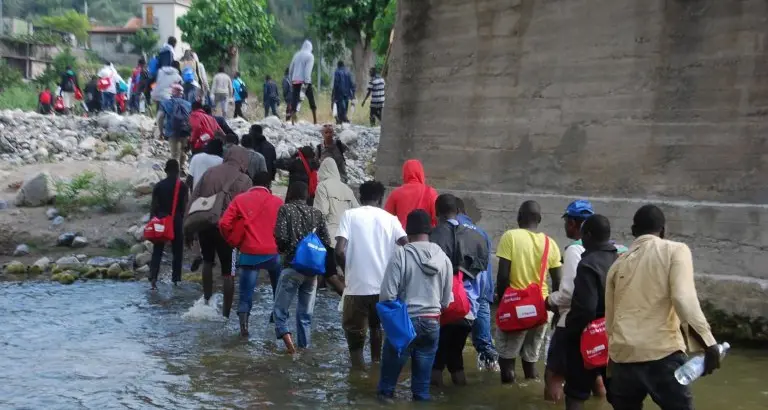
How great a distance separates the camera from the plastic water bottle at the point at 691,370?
504 centimetres

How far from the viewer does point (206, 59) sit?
126ft

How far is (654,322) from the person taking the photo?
526 centimetres

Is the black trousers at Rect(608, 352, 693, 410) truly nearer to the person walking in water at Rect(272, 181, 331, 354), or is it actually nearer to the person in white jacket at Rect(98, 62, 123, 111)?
the person walking in water at Rect(272, 181, 331, 354)

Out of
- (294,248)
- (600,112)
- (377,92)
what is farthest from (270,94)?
(294,248)

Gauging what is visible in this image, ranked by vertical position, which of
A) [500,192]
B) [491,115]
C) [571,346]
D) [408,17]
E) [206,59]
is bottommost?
[571,346]

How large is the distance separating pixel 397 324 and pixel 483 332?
61.4 inches

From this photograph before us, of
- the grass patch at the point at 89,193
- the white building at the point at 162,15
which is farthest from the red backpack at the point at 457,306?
the white building at the point at 162,15

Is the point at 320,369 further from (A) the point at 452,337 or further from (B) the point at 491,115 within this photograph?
(B) the point at 491,115

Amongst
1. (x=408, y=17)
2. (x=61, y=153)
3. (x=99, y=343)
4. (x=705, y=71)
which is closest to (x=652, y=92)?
(x=705, y=71)

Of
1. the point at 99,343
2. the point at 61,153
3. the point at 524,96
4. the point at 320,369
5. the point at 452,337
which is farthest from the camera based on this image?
the point at 61,153

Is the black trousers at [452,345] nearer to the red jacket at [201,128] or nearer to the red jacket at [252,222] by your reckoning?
the red jacket at [252,222]

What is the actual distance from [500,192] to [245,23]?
2826 centimetres

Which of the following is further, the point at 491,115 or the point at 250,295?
the point at 491,115

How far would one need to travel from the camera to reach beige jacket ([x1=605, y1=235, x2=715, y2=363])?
5082 millimetres
